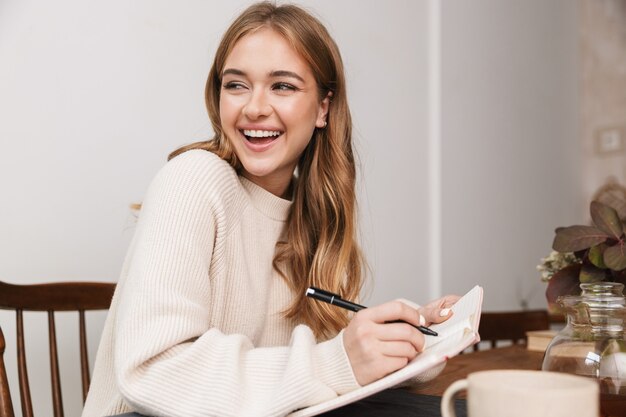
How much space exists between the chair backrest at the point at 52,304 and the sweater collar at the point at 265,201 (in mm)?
390

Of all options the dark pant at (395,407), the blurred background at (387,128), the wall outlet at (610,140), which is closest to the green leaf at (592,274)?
the dark pant at (395,407)

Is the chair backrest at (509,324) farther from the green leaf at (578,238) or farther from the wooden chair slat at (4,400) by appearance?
the wooden chair slat at (4,400)

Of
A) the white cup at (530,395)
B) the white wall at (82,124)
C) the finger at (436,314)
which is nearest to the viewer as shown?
the white cup at (530,395)

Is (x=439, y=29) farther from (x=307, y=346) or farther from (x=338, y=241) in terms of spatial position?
(x=307, y=346)

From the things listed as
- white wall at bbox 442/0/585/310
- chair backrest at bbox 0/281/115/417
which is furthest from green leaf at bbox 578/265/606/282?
white wall at bbox 442/0/585/310

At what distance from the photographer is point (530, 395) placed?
0.44 m

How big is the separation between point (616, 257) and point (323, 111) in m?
0.61

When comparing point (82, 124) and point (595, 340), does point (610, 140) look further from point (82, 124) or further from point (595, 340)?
point (595, 340)

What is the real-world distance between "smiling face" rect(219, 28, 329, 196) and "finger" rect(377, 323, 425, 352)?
1.65 feet

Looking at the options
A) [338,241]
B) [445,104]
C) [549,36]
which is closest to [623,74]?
[549,36]

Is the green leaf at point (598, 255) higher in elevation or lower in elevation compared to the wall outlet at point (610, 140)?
lower

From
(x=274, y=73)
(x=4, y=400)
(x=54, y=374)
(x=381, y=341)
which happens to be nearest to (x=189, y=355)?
(x=381, y=341)

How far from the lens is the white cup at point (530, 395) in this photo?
0.44 m

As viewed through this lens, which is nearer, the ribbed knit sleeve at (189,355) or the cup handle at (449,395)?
the cup handle at (449,395)
